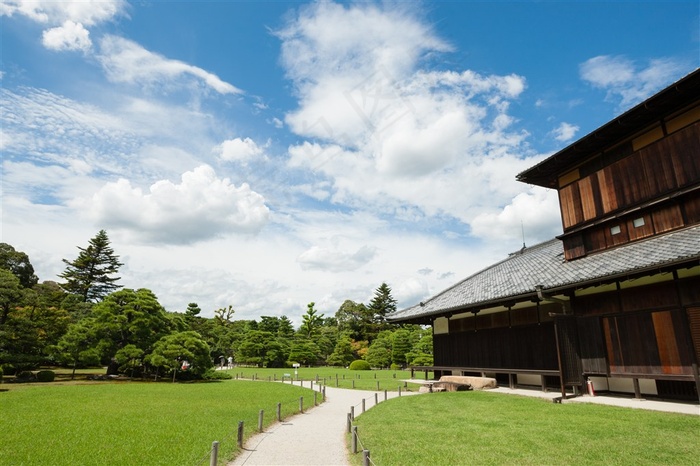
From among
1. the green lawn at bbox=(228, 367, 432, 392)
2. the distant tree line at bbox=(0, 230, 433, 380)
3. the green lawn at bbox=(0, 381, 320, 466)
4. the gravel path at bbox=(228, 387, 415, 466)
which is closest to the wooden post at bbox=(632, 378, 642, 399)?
the gravel path at bbox=(228, 387, 415, 466)

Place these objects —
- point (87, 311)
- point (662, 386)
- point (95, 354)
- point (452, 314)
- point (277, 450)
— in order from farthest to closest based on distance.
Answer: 1. point (87, 311)
2. point (95, 354)
3. point (452, 314)
4. point (662, 386)
5. point (277, 450)

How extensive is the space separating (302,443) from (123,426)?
5596mm

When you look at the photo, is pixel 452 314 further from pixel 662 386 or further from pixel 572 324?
pixel 662 386

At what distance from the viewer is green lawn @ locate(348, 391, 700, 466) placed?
23.8ft

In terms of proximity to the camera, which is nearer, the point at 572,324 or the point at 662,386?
the point at 662,386

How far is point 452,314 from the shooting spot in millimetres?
21562

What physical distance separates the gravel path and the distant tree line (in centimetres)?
1900

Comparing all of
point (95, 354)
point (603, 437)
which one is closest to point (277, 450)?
point (603, 437)

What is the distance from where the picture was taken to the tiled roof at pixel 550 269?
11.8 metres

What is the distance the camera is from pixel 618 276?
12.2 m

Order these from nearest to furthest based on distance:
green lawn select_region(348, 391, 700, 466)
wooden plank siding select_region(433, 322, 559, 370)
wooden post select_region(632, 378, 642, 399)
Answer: green lawn select_region(348, 391, 700, 466) → wooden post select_region(632, 378, 642, 399) → wooden plank siding select_region(433, 322, 559, 370)

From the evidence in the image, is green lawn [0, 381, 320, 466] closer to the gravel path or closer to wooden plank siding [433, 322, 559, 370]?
the gravel path

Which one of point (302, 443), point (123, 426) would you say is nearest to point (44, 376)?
point (123, 426)

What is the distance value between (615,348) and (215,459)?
525 inches
